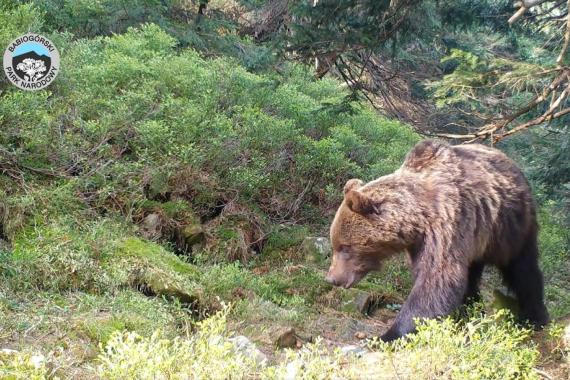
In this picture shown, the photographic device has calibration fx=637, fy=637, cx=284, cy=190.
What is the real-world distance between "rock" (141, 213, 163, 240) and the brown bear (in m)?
2.93

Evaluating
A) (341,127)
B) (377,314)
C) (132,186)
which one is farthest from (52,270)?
(341,127)

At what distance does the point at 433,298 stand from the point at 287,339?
1.47m

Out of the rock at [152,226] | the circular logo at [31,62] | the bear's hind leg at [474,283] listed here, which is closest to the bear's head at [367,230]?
the bear's hind leg at [474,283]

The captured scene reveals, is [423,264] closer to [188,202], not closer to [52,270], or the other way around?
[52,270]

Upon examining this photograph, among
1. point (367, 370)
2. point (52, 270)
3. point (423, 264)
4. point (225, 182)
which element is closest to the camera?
point (367, 370)

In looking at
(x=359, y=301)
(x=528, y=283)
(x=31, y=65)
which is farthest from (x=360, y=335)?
(x=31, y=65)

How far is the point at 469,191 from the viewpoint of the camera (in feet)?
16.7

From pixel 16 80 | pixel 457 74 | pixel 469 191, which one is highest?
pixel 16 80

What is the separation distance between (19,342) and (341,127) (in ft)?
21.5

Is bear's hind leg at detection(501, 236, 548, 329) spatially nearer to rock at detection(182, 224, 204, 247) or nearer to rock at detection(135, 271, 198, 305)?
rock at detection(135, 271, 198, 305)

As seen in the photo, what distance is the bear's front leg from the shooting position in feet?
15.4

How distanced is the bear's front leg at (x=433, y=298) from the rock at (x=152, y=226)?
375cm

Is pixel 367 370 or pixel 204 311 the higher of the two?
pixel 367 370

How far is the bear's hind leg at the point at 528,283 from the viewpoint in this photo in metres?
5.62
